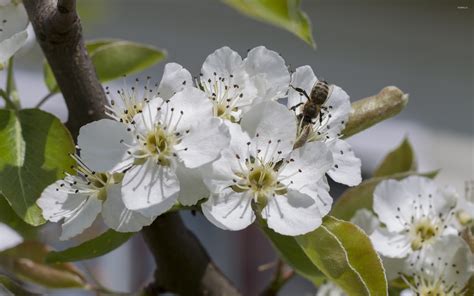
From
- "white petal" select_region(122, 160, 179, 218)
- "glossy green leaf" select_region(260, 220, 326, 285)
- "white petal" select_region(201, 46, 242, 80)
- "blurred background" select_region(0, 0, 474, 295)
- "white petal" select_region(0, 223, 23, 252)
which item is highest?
"white petal" select_region(201, 46, 242, 80)

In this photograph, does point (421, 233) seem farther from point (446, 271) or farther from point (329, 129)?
point (329, 129)

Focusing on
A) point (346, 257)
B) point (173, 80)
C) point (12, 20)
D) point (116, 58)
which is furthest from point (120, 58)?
point (346, 257)

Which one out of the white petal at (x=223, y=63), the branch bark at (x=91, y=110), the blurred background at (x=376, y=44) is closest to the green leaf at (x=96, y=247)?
the branch bark at (x=91, y=110)

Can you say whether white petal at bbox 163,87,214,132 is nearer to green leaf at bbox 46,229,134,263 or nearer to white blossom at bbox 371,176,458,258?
green leaf at bbox 46,229,134,263

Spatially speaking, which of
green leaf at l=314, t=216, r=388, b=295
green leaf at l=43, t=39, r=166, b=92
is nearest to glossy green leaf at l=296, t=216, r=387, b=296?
green leaf at l=314, t=216, r=388, b=295

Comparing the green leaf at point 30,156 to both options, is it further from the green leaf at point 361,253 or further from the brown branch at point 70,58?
the green leaf at point 361,253
